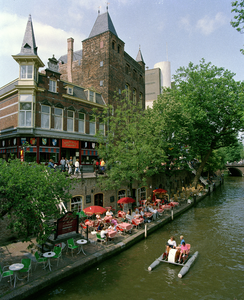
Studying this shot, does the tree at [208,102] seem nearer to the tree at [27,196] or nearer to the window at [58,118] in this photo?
the window at [58,118]

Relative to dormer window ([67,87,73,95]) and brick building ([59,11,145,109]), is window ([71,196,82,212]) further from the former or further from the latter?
brick building ([59,11,145,109])

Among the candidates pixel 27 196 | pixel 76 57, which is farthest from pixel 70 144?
pixel 76 57

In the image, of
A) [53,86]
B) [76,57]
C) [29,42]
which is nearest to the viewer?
[29,42]

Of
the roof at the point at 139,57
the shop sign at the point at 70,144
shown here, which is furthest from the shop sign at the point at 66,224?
the roof at the point at 139,57

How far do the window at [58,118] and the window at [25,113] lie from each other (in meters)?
2.64

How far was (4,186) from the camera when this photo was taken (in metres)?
7.71

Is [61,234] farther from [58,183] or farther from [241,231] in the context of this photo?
[241,231]

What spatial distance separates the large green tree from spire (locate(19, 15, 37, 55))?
17105mm

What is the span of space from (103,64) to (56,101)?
10.6 m

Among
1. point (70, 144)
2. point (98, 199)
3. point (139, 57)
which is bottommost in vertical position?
point (98, 199)

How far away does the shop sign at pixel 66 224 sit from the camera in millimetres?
11305

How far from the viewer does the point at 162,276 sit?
9992 mm

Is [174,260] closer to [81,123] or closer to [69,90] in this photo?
[81,123]

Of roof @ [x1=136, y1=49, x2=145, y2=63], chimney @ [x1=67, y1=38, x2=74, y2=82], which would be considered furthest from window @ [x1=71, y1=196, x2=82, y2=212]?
roof @ [x1=136, y1=49, x2=145, y2=63]
